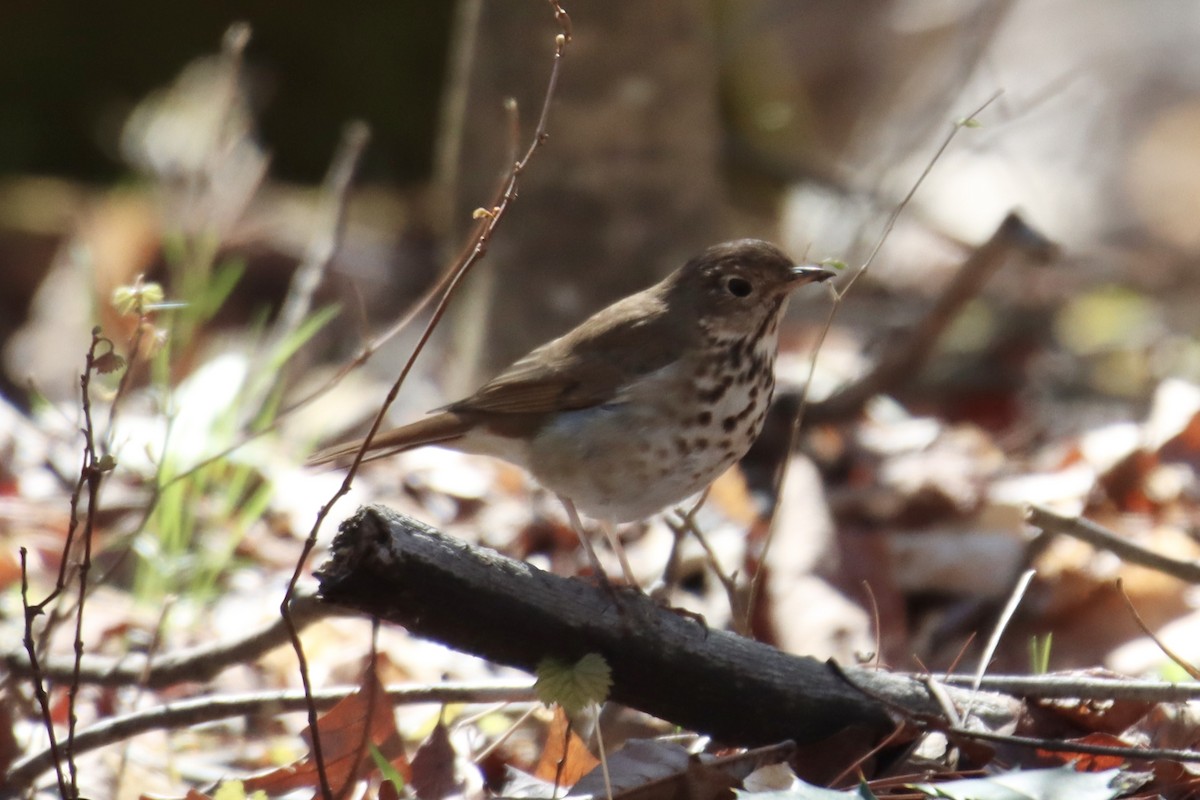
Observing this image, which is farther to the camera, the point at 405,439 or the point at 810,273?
the point at 405,439

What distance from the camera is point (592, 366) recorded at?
3.76 m

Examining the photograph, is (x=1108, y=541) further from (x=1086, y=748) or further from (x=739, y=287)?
(x=739, y=287)

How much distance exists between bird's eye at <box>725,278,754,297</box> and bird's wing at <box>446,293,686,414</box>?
153 millimetres

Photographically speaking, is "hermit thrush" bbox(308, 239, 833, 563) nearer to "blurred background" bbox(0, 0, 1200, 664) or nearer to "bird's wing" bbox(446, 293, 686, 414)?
"bird's wing" bbox(446, 293, 686, 414)

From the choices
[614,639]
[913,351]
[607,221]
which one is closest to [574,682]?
[614,639]

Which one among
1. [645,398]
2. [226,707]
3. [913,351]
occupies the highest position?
[913,351]

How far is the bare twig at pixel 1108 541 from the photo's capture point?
315 centimetres

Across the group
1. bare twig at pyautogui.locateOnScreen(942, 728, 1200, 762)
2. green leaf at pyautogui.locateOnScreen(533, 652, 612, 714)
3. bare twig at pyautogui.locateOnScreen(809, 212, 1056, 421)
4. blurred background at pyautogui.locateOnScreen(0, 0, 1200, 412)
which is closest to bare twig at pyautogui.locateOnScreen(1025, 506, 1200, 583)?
bare twig at pyautogui.locateOnScreen(942, 728, 1200, 762)

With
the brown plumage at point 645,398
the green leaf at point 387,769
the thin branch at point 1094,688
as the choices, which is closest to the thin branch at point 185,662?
the green leaf at point 387,769

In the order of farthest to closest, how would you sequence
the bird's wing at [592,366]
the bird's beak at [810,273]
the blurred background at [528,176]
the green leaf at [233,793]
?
the blurred background at [528,176], the bird's wing at [592,366], the bird's beak at [810,273], the green leaf at [233,793]

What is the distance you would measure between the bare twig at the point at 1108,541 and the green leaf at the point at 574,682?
1082 mm

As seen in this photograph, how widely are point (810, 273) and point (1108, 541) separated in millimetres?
927

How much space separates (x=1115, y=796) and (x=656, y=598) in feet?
3.61

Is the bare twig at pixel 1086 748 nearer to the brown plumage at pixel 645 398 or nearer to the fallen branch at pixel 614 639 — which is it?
the fallen branch at pixel 614 639
